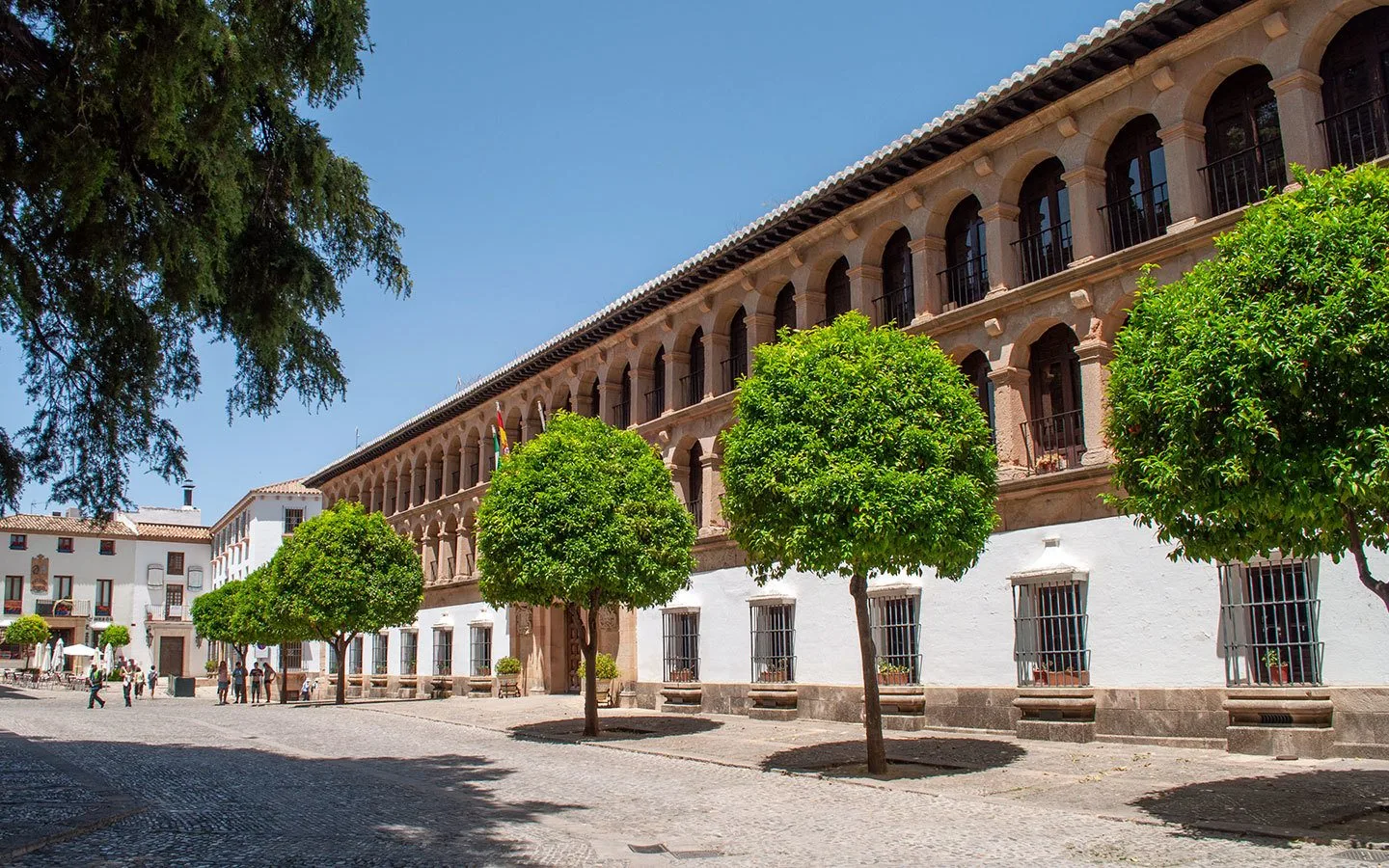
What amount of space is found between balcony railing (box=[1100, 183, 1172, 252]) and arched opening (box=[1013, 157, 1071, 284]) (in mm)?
846

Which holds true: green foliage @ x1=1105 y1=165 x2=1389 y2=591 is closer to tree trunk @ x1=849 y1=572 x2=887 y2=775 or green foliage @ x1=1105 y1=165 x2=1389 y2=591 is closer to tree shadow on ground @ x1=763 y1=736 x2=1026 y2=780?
tree trunk @ x1=849 y1=572 x2=887 y2=775

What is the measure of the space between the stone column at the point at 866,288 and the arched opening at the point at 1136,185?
17.7 feet

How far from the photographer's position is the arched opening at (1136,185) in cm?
1811

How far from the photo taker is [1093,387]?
59.1 feet

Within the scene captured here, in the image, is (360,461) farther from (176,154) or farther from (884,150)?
(176,154)

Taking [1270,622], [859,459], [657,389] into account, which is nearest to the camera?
[859,459]

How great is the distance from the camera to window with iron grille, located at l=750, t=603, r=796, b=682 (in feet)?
78.3

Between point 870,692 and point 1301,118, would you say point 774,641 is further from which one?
point 1301,118

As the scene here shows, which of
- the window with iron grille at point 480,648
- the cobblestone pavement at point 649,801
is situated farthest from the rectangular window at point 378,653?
the cobblestone pavement at point 649,801

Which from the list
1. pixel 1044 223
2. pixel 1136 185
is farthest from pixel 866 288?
pixel 1136 185

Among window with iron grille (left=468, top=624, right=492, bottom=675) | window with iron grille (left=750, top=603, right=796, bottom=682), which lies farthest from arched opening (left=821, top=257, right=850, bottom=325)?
window with iron grille (left=468, top=624, right=492, bottom=675)

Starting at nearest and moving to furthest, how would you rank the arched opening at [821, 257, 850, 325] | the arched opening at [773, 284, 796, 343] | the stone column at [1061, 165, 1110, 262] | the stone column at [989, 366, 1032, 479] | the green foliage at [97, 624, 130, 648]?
the stone column at [1061, 165, 1110, 262], the stone column at [989, 366, 1032, 479], the arched opening at [821, 257, 850, 325], the arched opening at [773, 284, 796, 343], the green foliage at [97, 624, 130, 648]

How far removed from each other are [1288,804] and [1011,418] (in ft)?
30.5

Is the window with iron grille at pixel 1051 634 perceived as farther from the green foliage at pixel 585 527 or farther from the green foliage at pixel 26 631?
the green foliage at pixel 26 631
